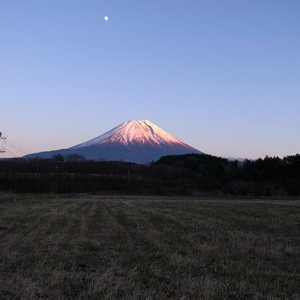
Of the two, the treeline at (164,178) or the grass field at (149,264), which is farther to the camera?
the treeline at (164,178)

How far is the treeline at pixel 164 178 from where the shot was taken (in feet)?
266

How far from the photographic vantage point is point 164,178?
11488cm

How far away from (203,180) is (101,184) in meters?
31.5

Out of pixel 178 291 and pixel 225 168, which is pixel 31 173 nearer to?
pixel 225 168

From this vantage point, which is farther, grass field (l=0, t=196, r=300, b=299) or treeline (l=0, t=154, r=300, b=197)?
treeline (l=0, t=154, r=300, b=197)

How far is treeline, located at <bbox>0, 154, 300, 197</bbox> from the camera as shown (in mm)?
81062

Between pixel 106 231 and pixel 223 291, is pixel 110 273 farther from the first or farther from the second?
pixel 106 231

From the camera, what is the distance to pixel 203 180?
103562 mm

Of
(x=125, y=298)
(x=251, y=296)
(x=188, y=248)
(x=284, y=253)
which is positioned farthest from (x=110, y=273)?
(x=284, y=253)

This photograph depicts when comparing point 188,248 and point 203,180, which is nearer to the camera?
point 188,248

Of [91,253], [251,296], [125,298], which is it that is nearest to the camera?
[125,298]

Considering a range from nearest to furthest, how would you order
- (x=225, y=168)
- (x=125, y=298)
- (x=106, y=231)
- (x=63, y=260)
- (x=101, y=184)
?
(x=125, y=298), (x=63, y=260), (x=106, y=231), (x=101, y=184), (x=225, y=168)

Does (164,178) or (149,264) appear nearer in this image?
(149,264)

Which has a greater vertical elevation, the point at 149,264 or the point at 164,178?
the point at 164,178
